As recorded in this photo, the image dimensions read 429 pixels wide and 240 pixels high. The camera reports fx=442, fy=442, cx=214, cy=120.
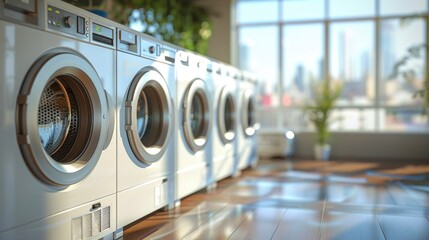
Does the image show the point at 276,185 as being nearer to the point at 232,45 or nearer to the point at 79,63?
the point at 79,63

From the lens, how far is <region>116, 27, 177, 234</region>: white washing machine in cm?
226

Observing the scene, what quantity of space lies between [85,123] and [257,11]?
16.2 ft

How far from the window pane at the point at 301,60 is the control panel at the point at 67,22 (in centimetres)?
480

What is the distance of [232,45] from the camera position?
6.41 meters

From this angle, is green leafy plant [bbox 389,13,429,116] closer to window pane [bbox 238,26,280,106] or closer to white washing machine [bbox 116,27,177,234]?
window pane [bbox 238,26,280,106]

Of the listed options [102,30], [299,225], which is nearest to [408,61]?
[299,225]

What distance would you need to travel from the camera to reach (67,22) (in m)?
1.83

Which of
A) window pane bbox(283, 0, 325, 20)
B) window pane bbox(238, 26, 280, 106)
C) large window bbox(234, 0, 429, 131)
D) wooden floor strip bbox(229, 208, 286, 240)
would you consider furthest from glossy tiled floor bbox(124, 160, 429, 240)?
window pane bbox(283, 0, 325, 20)

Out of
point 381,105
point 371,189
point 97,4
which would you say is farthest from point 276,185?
point 381,105

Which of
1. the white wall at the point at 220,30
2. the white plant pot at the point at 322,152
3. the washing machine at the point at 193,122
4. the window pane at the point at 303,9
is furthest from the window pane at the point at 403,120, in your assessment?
the washing machine at the point at 193,122

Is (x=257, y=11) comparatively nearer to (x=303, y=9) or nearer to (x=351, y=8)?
(x=303, y=9)

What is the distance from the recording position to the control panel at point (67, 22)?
1.74 m

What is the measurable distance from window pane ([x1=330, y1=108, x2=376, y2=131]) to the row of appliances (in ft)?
11.7

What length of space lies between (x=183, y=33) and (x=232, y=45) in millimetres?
923
